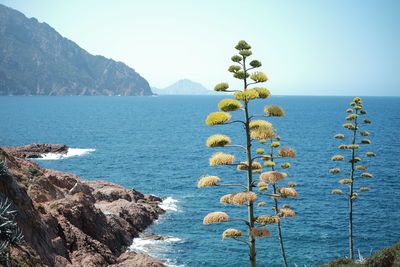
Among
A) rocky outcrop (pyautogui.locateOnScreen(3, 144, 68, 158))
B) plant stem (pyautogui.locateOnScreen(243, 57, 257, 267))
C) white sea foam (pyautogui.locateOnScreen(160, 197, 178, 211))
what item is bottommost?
white sea foam (pyautogui.locateOnScreen(160, 197, 178, 211))

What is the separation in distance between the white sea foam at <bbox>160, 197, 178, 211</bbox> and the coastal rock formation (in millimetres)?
3287

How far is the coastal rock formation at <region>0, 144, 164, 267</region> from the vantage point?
21984 millimetres

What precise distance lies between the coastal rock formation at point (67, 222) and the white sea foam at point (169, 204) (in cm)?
329

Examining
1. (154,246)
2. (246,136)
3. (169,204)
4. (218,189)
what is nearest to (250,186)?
(246,136)

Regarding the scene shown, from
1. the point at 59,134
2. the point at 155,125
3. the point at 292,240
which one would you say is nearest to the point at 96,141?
the point at 59,134

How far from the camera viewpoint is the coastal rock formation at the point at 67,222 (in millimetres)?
21984

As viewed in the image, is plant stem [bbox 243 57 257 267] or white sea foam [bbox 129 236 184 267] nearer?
plant stem [bbox 243 57 257 267]

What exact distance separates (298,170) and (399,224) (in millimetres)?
28056

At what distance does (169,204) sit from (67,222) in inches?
996

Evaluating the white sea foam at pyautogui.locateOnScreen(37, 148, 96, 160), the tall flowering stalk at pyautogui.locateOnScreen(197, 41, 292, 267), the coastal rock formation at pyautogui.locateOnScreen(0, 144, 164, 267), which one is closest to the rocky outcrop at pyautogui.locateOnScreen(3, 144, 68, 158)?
the white sea foam at pyautogui.locateOnScreen(37, 148, 96, 160)

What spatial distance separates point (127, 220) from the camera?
4369 cm

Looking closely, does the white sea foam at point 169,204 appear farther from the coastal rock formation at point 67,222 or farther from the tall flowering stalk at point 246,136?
the tall flowering stalk at point 246,136

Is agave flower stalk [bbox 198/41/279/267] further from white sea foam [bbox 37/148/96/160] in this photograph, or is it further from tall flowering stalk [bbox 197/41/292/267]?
white sea foam [bbox 37/148/96/160]

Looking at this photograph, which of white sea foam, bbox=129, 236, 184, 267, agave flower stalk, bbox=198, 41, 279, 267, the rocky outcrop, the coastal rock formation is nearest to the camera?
agave flower stalk, bbox=198, 41, 279, 267
